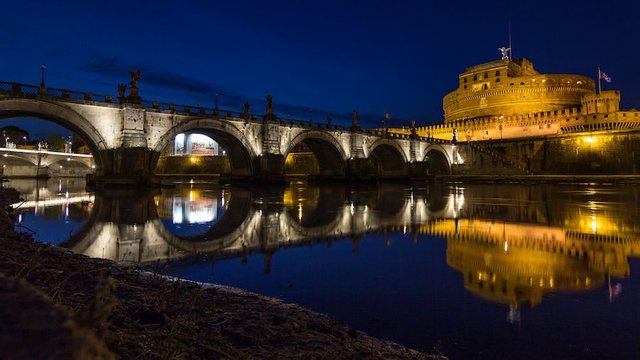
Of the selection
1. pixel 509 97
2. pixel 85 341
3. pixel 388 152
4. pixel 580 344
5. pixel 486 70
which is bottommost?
pixel 580 344

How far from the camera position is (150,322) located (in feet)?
11.2

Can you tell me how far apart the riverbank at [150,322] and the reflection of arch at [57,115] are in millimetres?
23623

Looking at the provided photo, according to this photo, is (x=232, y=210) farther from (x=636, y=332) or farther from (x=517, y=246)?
(x=636, y=332)

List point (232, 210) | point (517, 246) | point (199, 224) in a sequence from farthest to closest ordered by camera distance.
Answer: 1. point (232, 210)
2. point (199, 224)
3. point (517, 246)

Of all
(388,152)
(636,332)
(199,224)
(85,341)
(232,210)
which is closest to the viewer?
(85,341)

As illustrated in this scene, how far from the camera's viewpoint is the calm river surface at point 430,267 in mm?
3949

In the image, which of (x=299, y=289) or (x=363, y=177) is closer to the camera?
(x=299, y=289)

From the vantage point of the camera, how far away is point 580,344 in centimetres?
363

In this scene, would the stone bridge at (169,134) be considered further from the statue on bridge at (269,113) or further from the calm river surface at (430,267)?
the calm river surface at (430,267)

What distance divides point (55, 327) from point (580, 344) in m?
4.09

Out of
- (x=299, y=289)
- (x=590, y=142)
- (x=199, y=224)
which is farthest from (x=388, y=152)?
(x=299, y=289)

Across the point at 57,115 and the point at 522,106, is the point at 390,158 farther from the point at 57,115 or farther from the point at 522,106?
the point at 57,115

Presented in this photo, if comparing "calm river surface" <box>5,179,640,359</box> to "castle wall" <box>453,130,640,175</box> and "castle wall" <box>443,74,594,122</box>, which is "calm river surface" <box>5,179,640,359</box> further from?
"castle wall" <box>443,74,594,122</box>

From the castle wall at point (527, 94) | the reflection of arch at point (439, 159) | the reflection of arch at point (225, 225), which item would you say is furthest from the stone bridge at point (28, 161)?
the castle wall at point (527, 94)
